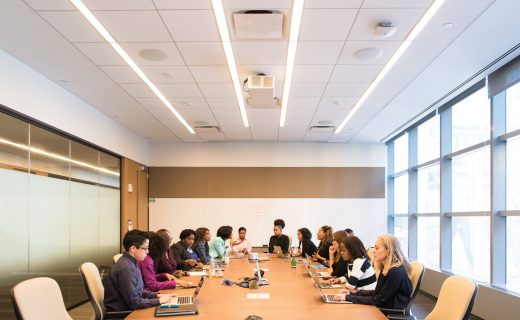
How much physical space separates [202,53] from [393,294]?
10.4 feet

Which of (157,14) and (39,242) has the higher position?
(157,14)

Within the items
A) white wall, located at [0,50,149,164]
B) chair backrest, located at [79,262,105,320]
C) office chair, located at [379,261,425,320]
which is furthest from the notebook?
white wall, located at [0,50,149,164]

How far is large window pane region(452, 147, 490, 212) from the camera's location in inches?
257

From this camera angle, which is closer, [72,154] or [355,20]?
[355,20]

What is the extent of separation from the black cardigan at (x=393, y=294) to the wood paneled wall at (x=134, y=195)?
6.35 m

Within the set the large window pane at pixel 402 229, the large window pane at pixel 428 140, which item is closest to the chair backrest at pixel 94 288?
the large window pane at pixel 428 140

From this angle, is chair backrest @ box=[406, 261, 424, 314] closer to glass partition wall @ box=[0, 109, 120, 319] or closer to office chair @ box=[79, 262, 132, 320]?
office chair @ box=[79, 262, 132, 320]

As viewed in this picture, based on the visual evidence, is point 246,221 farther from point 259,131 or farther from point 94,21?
point 94,21

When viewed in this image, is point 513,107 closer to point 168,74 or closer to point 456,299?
point 456,299

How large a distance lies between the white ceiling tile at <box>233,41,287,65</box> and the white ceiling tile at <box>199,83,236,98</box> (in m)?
0.97

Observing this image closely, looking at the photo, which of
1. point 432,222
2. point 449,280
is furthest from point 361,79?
point 432,222

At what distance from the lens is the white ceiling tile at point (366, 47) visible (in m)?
4.63

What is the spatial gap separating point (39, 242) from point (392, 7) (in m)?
5.17

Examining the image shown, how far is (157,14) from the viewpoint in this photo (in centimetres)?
393
